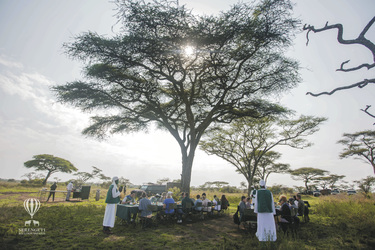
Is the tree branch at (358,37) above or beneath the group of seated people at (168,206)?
above

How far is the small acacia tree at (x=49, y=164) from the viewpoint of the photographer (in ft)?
117

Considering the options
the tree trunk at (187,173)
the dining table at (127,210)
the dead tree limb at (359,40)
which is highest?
the dead tree limb at (359,40)

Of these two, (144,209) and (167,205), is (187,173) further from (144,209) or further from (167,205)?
(144,209)

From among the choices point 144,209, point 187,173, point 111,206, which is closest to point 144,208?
point 144,209

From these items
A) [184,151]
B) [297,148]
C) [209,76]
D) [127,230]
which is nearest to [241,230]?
[127,230]

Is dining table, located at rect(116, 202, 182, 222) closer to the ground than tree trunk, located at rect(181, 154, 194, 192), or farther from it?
closer to the ground

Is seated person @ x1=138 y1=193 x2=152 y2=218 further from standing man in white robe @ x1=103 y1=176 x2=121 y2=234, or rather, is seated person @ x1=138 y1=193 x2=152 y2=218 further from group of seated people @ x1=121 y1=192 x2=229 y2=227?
standing man in white robe @ x1=103 y1=176 x2=121 y2=234

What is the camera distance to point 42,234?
5.71 meters

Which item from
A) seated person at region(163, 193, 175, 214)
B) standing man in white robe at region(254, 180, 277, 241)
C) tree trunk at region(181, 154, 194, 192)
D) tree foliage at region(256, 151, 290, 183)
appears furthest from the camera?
tree foliage at region(256, 151, 290, 183)

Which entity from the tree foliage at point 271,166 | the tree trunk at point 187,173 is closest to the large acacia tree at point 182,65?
the tree trunk at point 187,173

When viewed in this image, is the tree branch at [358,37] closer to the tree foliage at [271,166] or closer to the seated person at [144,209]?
the seated person at [144,209]

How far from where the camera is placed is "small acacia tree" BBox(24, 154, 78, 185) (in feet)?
117

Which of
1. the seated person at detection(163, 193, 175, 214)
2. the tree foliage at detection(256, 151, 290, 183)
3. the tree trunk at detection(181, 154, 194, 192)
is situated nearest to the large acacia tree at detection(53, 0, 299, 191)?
the tree trunk at detection(181, 154, 194, 192)

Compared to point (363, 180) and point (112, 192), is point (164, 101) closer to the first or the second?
point (112, 192)
